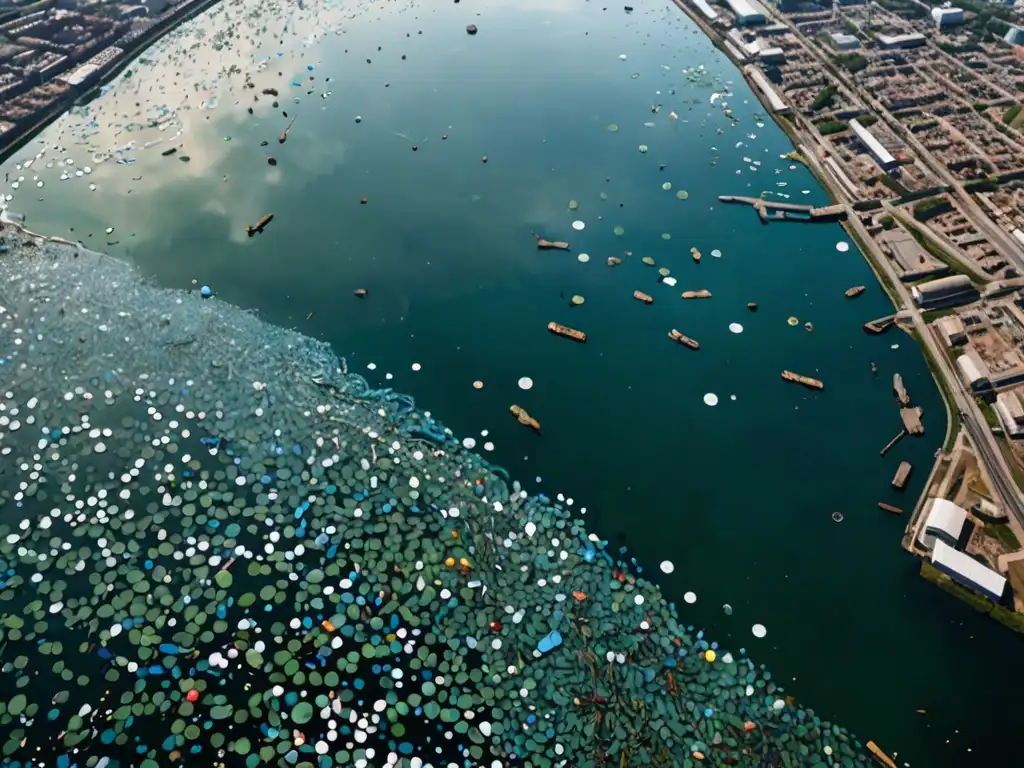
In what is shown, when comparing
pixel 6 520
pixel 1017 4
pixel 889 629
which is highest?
pixel 1017 4

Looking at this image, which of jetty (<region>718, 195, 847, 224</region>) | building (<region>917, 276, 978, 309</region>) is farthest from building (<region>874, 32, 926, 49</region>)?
building (<region>917, 276, 978, 309</region>)

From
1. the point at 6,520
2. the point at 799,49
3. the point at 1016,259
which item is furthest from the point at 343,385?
the point at 799,49

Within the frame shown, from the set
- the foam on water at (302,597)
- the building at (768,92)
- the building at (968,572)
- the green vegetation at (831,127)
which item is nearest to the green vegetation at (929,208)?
the green vegetation at (831,127)

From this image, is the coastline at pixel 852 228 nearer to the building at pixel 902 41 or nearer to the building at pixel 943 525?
the building at pixel 943 525

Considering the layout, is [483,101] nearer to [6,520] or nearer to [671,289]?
[671,289]

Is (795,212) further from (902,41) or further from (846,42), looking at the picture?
(902,41)

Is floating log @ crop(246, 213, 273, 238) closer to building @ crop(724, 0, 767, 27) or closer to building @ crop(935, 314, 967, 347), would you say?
building @ crop(935, 314, 967, 347)

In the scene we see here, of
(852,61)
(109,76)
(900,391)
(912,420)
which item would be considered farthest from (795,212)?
(109,76)
